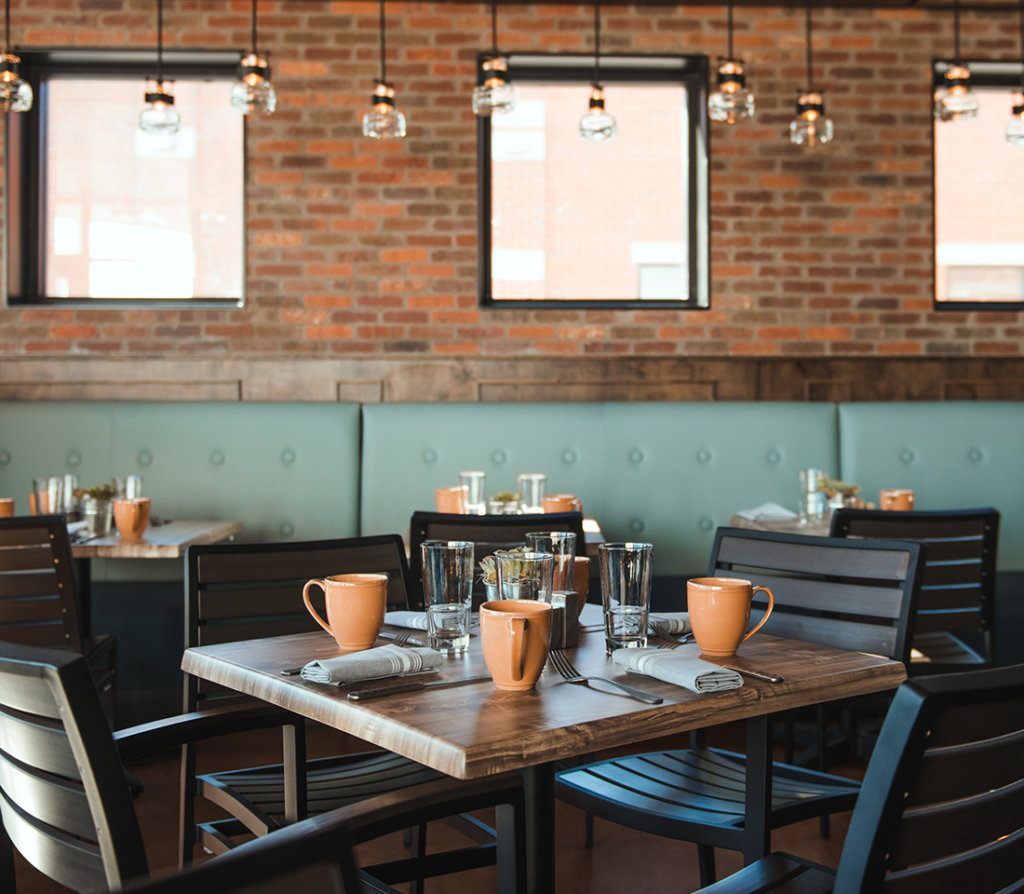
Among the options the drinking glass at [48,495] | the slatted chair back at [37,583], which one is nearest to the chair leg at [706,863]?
the slatted chair back at [37,583]

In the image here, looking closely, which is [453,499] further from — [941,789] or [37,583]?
[941,789]

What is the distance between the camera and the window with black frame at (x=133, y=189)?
13.8ft

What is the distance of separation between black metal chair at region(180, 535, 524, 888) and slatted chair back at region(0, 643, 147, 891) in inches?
16.7

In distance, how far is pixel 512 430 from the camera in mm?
3980

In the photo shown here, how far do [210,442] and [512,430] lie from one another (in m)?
1.20

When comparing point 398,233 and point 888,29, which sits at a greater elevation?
point 888,29

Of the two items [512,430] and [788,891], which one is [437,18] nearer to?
[512,430]

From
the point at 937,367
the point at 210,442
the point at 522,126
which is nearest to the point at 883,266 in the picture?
the point at 937,367

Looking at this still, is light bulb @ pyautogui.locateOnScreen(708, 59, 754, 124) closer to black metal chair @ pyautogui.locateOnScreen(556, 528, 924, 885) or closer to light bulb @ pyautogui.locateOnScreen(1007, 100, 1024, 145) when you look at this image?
light bulb @ pyautogui.locateOnScreen(1007, 100, 1024, 145)

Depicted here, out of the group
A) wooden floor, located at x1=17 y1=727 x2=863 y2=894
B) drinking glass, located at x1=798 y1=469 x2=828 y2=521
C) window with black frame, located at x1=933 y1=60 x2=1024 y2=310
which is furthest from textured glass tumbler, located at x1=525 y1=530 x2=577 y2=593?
window with black frame, located at x1=933 y1=60 x2=1024 y2=310

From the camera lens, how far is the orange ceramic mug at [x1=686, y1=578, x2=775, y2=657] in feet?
4.22

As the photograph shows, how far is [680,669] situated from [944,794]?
0.37 meters

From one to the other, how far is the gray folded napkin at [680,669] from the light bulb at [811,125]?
2778 mm

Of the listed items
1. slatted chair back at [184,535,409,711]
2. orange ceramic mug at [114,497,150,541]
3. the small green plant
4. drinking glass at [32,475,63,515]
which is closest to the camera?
slatted chair back at [184,535,409,711]
